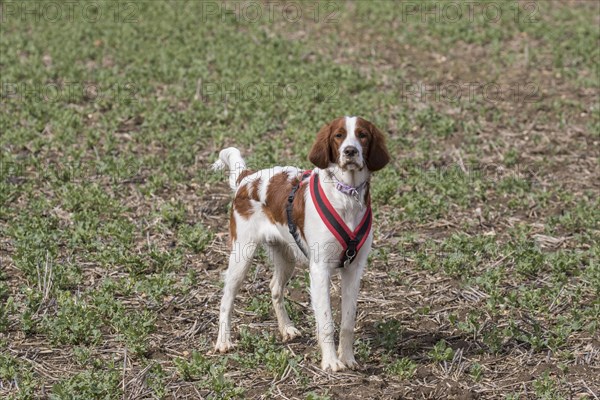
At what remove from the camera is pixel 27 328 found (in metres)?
6.39

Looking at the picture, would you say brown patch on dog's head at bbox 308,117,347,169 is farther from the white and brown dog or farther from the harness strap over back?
the harness strap over back

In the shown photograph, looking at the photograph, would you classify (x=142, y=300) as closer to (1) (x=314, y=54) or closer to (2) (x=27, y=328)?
(2) (x=27, y=328)

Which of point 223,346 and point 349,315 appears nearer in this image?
point 349,315

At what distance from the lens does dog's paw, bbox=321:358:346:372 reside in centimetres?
580

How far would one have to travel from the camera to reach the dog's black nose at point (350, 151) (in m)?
5.45

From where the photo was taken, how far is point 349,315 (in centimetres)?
587

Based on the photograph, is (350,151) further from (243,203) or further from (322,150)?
(243,203)

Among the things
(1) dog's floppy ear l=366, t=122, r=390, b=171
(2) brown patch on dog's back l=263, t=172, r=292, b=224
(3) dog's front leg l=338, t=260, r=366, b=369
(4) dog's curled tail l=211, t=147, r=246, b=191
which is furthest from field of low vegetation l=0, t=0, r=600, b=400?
(1) dog's floppy ear l=366, t=122, r=390, b=171

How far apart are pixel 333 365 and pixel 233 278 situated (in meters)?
1.00
